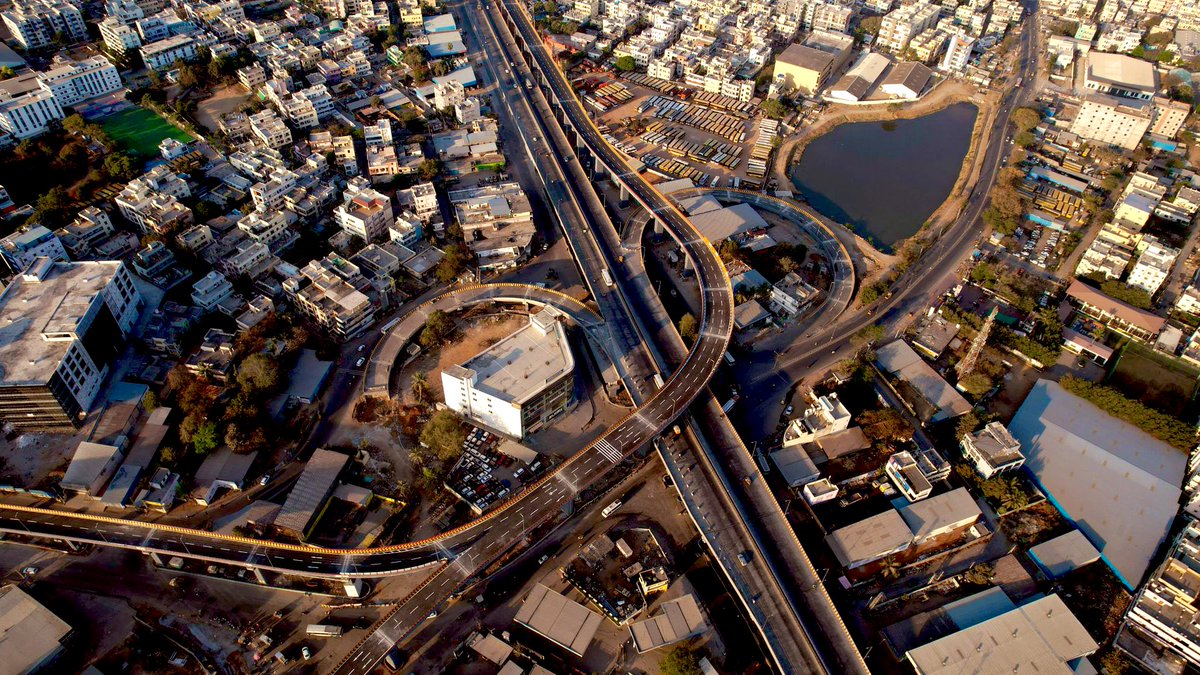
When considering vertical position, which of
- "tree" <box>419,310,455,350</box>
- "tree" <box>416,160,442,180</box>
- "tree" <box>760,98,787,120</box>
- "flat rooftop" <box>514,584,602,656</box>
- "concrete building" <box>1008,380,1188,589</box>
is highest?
"tree" <box>760,98,787,120</box>

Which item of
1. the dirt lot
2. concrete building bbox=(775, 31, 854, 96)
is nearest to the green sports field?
the dirt lot

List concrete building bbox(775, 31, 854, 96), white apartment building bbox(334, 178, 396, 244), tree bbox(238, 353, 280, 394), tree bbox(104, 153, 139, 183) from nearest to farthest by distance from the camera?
tree bbox(238, 353, 280, 394) → white apartment building bbox(334, 178, 396, 244) → tree bbox(104, 153, 139, 183) → concrete building bbox(775, 31, 854, 96)

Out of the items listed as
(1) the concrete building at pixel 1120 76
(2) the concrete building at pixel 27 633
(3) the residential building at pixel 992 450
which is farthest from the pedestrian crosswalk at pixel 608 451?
(1) the concrete building at pixel 1120 76

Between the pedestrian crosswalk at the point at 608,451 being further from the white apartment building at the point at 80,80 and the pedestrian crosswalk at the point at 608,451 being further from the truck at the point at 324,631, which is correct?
the white apartment building at the point at 80,80

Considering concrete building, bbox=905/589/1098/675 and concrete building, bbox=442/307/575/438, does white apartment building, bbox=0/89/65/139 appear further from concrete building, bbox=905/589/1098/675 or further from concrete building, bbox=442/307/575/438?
concrete building, bbox=905/589/1098/675

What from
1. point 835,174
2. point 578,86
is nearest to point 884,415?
point 835,174

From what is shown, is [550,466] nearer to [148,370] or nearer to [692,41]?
[148,370]
